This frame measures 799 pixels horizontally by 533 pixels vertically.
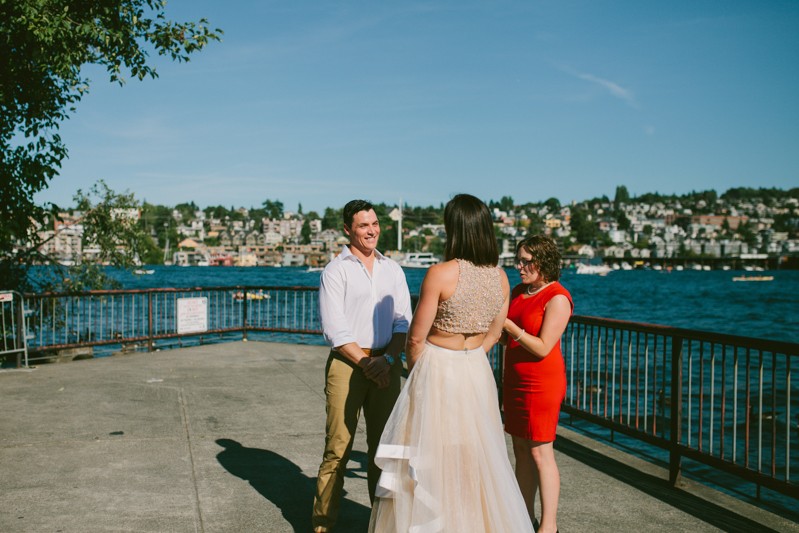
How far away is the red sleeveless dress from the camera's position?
4.17 meters

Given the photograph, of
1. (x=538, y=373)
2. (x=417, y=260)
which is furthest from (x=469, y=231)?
(x=417, y=260)

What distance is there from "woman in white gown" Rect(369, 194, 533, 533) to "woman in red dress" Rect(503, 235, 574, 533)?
22.1 inches

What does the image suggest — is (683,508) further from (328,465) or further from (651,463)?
(328,465)

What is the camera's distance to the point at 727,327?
138 ft

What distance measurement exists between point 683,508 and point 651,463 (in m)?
1.38

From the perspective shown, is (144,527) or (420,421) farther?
(144,527)

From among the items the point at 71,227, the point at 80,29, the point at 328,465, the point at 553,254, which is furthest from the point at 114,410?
the point at 71,227

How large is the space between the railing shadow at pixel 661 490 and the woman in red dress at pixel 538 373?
1293 mm

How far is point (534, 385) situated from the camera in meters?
4.20

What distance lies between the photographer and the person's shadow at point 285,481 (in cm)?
462

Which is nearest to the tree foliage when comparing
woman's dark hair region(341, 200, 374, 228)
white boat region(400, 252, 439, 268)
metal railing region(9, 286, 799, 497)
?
metal railing region(9, 286, 799, 497)

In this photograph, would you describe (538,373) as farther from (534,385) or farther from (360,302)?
(360,302)

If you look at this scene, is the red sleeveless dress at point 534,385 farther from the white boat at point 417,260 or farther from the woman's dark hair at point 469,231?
the white boat at point 417,260

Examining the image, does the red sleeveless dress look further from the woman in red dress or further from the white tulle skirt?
the white tulle skirt
